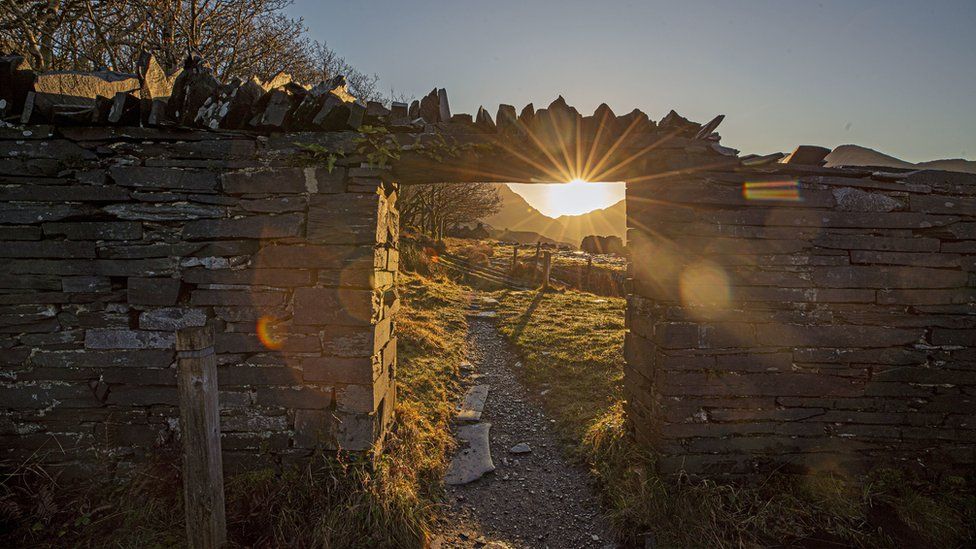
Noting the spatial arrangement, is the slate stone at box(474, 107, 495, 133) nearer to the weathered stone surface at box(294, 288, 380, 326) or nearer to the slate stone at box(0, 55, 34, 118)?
the weathered stone surface at box(294, 288, 380, 326)

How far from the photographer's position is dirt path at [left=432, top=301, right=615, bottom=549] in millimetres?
3965

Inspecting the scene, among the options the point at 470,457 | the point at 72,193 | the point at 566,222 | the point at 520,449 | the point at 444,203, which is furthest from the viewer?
the point at 566,222

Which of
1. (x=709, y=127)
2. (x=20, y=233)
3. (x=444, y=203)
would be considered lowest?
(x=20, y=233)

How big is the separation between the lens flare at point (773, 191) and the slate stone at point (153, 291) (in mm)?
5410

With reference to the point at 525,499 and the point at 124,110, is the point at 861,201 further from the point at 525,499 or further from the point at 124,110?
the point at 124,110

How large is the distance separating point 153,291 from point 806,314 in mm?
6145

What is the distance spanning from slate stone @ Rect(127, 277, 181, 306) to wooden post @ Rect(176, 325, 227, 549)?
147 cm

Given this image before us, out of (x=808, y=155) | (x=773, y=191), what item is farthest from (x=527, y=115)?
(x=808, y=155)

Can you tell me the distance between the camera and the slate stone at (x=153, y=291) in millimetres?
3709

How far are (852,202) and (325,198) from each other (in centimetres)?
503

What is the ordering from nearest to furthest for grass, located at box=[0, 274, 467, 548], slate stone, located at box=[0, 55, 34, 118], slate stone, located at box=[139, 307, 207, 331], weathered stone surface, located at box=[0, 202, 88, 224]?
grass, located at box=[0, 274, 467, 548], slate stone, located at box=[0, 55, 34, 118], weathered stone surface, located at box=[0, 202, 88, 224], slate stone, located at box=[139, 307, 207, 331]

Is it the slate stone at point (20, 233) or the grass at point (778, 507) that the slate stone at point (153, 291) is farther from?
the grass at point (778, 507)

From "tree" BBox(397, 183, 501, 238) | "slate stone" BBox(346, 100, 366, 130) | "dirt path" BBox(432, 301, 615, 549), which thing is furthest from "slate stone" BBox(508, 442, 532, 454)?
"tree" BBox(397, 183, 501, 238)

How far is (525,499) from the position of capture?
4.50 metres
